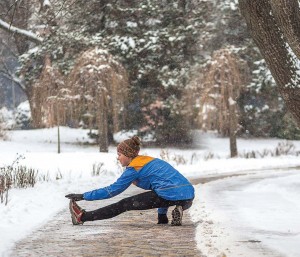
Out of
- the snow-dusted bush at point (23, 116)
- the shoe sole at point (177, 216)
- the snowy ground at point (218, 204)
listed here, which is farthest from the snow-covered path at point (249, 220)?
the snow-dusted bush at point (23, 116)

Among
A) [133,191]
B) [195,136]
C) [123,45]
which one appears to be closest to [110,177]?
[133,191]

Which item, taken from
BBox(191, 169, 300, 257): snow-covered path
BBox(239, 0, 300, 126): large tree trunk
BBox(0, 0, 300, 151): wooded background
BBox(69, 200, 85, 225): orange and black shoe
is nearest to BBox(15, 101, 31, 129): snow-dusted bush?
BBox(0, 0, 300, 151): wooded background

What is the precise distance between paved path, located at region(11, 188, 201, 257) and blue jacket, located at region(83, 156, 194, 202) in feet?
1.50

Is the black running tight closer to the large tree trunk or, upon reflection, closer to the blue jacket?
the blue jacket

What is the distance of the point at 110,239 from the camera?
23.7ft

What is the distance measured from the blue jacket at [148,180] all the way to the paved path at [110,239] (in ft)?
1.50

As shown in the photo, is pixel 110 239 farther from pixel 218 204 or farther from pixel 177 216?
pixel 218 204

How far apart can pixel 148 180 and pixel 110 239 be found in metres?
1.02

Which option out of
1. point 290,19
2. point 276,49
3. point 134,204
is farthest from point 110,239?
point 290,19

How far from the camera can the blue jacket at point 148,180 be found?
25.6 feet

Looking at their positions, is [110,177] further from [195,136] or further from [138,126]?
[195,136]

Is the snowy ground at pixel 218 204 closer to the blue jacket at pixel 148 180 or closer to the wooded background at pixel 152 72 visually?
the blue jacket at pixel 148 180

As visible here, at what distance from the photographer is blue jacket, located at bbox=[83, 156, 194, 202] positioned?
7797mm

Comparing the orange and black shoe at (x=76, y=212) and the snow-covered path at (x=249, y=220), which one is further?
the orange and black shoe at (x=76, y=212)
